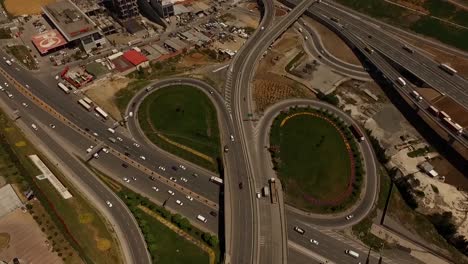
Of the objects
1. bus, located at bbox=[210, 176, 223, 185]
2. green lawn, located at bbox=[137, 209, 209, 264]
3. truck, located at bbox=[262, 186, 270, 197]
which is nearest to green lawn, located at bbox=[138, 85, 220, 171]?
bus, located at bbox=[210, 176, 223, 185]

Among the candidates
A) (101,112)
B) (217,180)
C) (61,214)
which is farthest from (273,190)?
(101,112)

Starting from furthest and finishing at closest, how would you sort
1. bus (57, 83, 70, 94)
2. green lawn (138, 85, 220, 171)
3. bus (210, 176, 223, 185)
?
bus (57, 83, 70, 94), green lawn (138, 85, 220, 171), bus (210, 176, 223, 185)

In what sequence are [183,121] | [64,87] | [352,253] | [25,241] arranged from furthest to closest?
[64,87]
[183,121]
[352,253]
[25,241]

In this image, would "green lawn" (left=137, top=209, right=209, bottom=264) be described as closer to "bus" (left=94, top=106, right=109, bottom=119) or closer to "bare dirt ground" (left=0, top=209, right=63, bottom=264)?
"bare dirt ground" (left=0, top=209, right=63, bottom=264)

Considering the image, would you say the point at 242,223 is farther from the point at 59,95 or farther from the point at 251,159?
the point at 59,95

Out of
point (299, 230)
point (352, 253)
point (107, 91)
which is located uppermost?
point (107, 91)

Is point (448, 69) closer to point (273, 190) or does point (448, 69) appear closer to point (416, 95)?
point (416, 95)

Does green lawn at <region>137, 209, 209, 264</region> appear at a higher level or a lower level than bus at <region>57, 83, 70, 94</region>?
lower
